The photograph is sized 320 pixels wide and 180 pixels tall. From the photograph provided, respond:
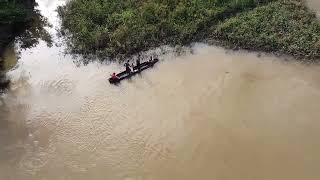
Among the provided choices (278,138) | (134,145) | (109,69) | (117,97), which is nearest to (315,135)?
(278,138)

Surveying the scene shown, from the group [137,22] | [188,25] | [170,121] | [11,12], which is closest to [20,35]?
[11,12]

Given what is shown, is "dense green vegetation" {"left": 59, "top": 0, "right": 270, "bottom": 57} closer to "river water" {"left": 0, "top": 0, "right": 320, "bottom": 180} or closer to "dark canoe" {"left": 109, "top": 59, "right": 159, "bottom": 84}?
"river water" {"left": 0, "top": 0, "right": 320, "bottom": 180}

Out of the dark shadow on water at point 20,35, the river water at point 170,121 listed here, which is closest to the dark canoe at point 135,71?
the river water at point 170,121

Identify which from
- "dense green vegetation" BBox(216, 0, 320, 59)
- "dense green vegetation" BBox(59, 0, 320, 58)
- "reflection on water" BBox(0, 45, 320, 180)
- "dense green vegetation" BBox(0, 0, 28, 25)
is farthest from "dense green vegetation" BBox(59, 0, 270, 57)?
"dense green vegetation" BBox(0, 0, 28, 25)

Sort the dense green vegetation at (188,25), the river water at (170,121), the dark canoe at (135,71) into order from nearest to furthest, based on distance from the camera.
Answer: the river water at (170,121)
the dark canoe at (135,71)
the dense green vegetation at (188,25)

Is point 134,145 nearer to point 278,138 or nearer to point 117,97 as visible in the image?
point 117,97

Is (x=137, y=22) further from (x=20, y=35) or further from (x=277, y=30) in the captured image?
(x=277, y=30)

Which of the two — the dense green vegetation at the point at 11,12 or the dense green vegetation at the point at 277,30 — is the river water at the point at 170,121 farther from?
the dense green vegetation at the point at 11,12
